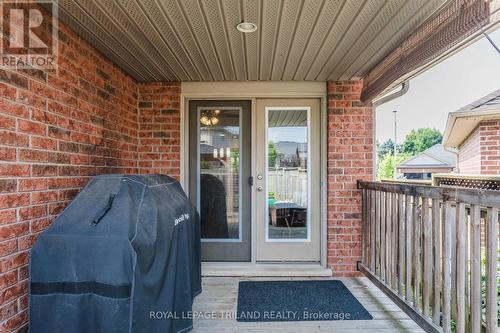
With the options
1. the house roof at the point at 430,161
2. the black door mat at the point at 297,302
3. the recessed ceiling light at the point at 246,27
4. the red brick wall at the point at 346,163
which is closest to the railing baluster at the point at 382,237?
the black door mat at the point at 297,302

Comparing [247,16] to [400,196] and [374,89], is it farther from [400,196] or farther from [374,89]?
[400,196]

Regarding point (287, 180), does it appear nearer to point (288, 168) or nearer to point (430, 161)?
point (288, 168)

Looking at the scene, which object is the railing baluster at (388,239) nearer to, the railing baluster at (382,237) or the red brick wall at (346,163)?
the railing baluster at (382,237)

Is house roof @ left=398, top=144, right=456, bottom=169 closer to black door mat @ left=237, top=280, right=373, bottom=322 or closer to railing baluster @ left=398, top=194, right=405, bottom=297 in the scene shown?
black door mat @ left=237, top=280, right=373, bottom=322

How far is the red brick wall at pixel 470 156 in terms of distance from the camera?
19.1ft

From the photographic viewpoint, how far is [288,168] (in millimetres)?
4008

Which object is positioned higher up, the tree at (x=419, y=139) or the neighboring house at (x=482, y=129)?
the tree at (x=419, y=139)

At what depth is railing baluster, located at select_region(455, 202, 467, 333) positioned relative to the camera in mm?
1971

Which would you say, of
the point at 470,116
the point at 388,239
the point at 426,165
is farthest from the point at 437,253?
the point at 426,165

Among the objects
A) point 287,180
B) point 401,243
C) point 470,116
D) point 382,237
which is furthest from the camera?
point 470,116

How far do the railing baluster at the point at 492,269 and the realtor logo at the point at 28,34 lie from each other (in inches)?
111

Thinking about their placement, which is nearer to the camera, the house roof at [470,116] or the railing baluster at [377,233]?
the railing baluster at [377,233]

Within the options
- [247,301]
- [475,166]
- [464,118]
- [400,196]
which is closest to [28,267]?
[247,301]

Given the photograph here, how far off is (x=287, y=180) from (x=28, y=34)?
2883 millimetres
